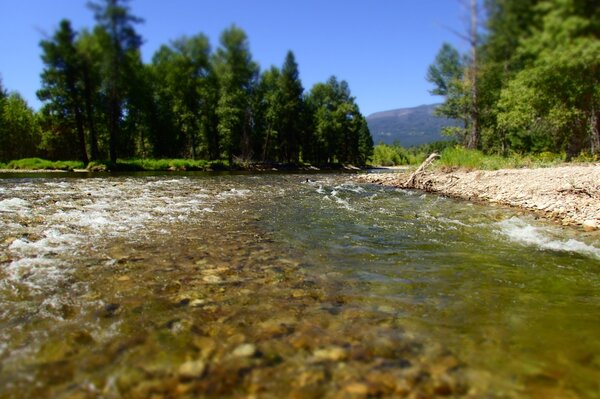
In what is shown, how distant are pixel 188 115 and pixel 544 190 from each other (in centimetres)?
4446

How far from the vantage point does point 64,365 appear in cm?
268

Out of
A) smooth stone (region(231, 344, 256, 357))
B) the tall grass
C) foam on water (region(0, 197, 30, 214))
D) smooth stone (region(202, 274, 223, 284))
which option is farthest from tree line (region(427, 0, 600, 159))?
the tall grass

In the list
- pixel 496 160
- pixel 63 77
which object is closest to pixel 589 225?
pixel 496 160

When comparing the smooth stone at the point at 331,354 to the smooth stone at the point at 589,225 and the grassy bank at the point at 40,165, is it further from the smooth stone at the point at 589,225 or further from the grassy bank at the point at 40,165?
the grassy bank at the point at 40,165

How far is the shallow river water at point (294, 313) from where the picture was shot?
259 cm

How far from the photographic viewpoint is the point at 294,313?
375 cm

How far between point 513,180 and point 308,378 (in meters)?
14.5

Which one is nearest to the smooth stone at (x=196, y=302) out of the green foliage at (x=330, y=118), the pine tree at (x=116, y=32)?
the pine tree at (x=116, y=32)

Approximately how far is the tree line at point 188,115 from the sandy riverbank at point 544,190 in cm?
1537

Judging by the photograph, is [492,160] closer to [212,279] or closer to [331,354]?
[212,279]

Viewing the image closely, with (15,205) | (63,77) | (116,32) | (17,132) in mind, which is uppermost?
(63,77)

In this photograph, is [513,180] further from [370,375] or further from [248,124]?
[248,124]

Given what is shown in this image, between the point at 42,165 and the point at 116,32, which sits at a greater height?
the point at 116,32

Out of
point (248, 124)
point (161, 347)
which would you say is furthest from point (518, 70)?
point (248, 124)
